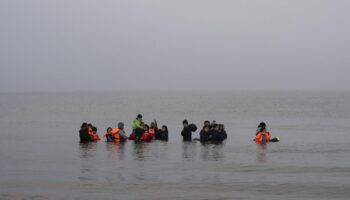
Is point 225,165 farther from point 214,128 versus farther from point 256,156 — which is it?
point 214,128

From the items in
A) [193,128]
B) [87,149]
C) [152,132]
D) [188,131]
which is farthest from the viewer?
[152,132]

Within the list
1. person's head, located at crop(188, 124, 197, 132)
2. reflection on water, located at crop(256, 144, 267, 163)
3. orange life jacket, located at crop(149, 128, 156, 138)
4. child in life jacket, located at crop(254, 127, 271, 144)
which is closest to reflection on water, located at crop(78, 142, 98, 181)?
orange life jacket, located at crop(149, 128, 156, 138)

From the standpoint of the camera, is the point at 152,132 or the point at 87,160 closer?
the point at 87,160

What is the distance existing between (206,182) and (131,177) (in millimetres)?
2382

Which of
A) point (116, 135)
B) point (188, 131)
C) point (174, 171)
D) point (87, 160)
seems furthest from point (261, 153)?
point (116, 135)

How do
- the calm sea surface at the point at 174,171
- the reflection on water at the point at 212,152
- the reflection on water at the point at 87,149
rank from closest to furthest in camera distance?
the calm sea surface at the point at 174,171
the reflection on water at the point at 212,152
the reflection on water at the point at 87,149

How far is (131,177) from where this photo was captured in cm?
1791

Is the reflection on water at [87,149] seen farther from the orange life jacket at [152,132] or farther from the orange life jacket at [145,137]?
the orange life jacket at [152,132]

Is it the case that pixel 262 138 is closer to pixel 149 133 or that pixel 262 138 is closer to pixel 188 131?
pixel 188 131

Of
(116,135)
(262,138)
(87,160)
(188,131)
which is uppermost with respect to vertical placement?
(188,131)

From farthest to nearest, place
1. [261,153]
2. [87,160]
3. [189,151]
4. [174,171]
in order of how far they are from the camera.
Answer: [189,151]
[261,153]
[87,160]
[174,171]

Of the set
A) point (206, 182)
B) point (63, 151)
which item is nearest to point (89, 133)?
point (63, 151)

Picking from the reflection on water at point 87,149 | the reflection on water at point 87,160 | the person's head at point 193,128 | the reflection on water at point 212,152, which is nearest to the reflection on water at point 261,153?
the reflection on water at point 212,152

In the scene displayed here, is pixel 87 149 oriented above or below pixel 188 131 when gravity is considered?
below
